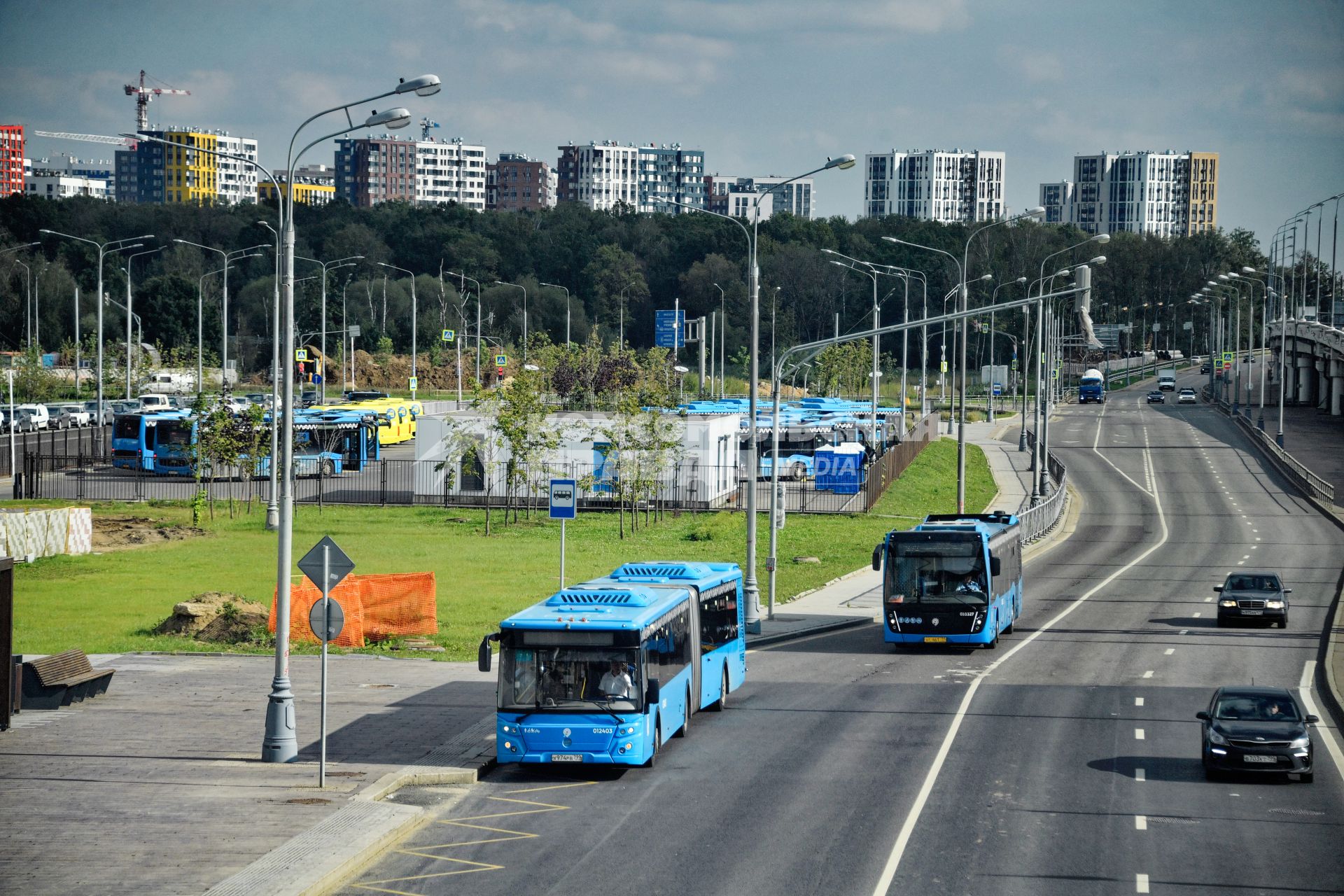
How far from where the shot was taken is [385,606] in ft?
103

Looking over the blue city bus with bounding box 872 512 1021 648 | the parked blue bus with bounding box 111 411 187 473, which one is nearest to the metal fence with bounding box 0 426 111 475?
the parked blue bus with bounding box 111 411 187 473

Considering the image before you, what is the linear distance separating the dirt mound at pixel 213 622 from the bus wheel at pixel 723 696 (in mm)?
11102

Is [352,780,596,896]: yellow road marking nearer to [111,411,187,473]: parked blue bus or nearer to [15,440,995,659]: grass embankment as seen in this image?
[15,440,995,659]: grass embankment

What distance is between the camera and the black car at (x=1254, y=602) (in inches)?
1427

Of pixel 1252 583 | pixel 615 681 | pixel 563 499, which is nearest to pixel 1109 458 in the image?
pixel 1252 583

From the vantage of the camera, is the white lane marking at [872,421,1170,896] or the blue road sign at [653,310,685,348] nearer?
the white lane marking at [872,421,1170,896]

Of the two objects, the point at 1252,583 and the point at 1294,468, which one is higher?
the point at 1294,468

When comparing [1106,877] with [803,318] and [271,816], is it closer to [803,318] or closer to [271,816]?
[271,816]

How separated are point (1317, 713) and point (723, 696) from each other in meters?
10.2

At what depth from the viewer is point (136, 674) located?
1025 inches

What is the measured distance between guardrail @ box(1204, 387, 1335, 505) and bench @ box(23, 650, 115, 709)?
58.3 m

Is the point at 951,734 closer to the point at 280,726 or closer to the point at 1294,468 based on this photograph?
the point at 280,726

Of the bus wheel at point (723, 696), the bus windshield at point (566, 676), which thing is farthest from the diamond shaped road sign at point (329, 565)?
the bus wheel at point (723, 696)

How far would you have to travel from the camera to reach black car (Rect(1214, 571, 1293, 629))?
36.2 m
